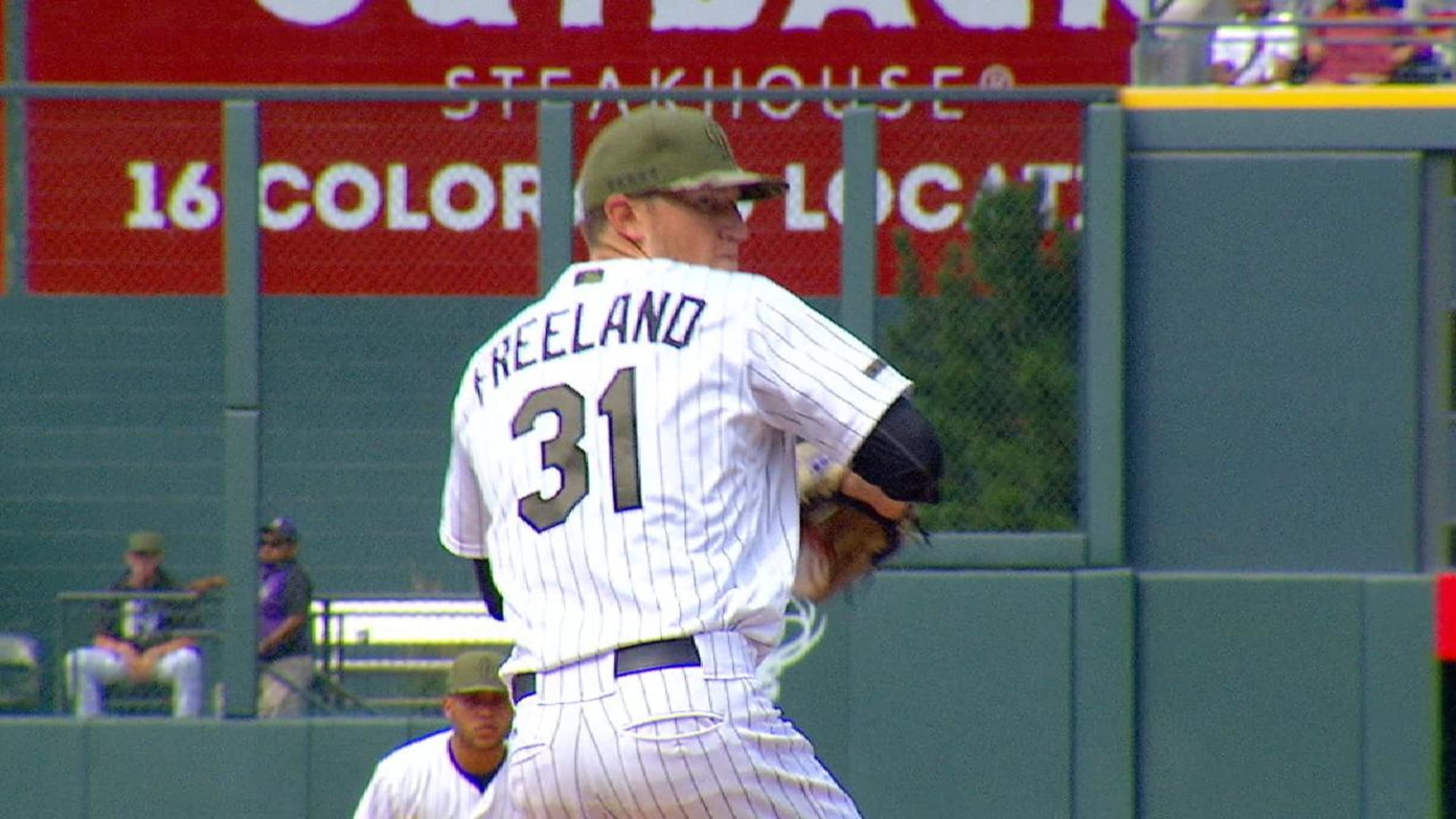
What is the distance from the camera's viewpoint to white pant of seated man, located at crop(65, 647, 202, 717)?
25.6ft

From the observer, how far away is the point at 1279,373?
7.94 m

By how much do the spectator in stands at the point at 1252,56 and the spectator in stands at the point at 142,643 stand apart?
4040mm

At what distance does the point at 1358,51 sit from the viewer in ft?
26.9

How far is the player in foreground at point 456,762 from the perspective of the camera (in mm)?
5867

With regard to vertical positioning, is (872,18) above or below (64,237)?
above

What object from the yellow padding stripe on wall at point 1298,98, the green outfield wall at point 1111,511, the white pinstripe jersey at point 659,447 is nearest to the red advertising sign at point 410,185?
the green outfield wall at point 1111,511

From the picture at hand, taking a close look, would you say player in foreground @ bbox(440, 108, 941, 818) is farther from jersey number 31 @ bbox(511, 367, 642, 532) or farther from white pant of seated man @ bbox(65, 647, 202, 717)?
white pant of seated man @ bbox(65, 647, 202, 717)

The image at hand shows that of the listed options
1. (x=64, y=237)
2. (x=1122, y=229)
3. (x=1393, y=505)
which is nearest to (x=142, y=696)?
(x=64, y=237)

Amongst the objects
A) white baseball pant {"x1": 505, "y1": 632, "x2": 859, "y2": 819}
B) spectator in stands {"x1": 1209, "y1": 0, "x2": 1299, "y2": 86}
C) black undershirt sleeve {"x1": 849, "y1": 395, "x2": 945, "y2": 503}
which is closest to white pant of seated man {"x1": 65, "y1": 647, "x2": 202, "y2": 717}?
spectator in stands {"x1": 1209, "y1": 0, "x2": 1299, "y2": 86}

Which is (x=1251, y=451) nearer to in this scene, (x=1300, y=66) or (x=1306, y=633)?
(x=1306, y=633)

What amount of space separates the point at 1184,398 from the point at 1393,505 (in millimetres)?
809

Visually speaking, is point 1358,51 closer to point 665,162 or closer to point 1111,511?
point 1111,511

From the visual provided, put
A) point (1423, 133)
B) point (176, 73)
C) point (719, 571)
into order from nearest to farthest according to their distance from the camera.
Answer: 1. point (719, 571)
2. point (1423, 133)
3. point (176, 73)

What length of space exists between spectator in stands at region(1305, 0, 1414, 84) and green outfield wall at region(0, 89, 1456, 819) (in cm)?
34
